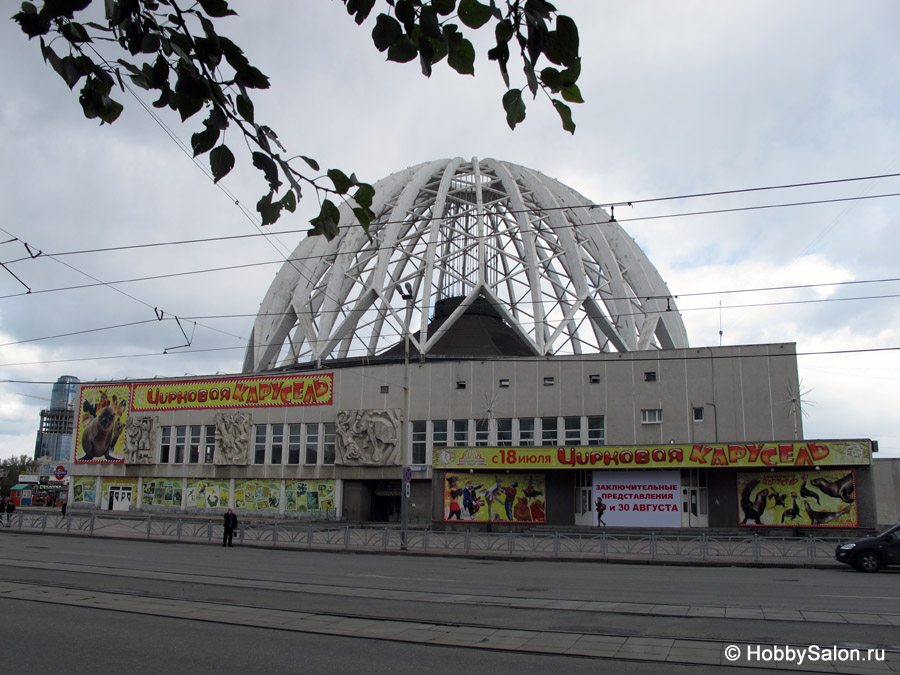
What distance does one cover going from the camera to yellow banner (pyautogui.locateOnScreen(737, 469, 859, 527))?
3306cm

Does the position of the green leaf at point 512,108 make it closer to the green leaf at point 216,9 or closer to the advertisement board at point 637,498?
the green leaf at point 216,9

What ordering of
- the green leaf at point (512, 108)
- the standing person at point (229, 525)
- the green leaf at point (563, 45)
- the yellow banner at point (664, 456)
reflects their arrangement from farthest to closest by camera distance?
the yellow banner at point (664, 456) < the standing person at point (229, 525) < the green leaf at point (512, 108) < the green leaf at point (563, 45)

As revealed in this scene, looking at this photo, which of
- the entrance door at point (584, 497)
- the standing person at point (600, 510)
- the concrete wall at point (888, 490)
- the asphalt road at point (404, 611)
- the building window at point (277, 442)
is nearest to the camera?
the asphalt road at point (404, 611)

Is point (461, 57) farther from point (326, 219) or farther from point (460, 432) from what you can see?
point (460, 432)

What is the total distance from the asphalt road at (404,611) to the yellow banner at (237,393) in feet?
87.8

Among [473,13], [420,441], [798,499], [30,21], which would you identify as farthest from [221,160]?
[420,441]

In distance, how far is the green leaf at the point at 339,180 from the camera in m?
4.48

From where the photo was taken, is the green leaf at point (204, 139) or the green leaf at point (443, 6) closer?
the green leaf at point (443, 6)

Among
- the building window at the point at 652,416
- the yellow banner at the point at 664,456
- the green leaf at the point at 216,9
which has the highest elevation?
the building window at the point at 652,416

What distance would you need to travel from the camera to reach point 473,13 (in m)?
3.92

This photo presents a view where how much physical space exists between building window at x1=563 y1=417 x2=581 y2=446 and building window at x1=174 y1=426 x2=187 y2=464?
28.0 meters

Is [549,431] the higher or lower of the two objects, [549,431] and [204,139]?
the higher

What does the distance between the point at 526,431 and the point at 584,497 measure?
7.30 meters

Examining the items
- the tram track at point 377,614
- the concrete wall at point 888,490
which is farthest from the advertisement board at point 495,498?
the tram track at point 377,614
